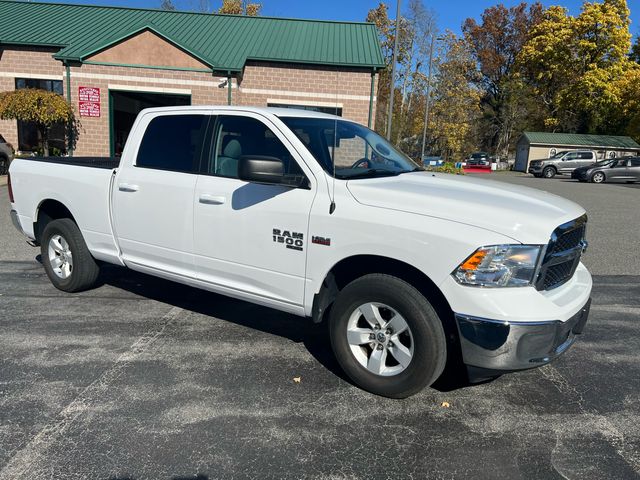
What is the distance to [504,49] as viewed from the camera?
6512cm

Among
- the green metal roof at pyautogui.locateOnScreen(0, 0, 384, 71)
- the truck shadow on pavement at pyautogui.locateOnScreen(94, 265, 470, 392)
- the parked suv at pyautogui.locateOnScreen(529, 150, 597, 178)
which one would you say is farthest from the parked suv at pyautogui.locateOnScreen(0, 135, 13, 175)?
the parked suv at pyautogui.locateOnScreen(529, 150, 597, 178)

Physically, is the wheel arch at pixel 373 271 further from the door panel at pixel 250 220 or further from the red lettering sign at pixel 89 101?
the red lettering sign at pixel 89 101

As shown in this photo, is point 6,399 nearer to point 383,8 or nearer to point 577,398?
point 577,398

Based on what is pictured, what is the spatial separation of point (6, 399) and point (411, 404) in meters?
2.67

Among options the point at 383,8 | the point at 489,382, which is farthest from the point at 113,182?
the point at 383,8

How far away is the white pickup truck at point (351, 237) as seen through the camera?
3.12 m

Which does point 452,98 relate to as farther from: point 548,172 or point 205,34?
point 205,34

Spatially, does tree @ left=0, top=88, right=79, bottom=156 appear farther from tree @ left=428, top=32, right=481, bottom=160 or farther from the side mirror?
tree @ left=428, top=32, right=481, bottom=160

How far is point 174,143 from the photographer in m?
4.65

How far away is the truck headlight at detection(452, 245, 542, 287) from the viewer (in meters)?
3.08

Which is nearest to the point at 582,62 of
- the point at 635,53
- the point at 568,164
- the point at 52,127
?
the point at 635,53

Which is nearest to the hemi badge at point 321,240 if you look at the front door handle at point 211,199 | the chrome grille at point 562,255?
the front door handle at point 211,199

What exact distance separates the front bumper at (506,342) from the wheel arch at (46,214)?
14.6 feet

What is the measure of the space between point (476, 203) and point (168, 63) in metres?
18.2
